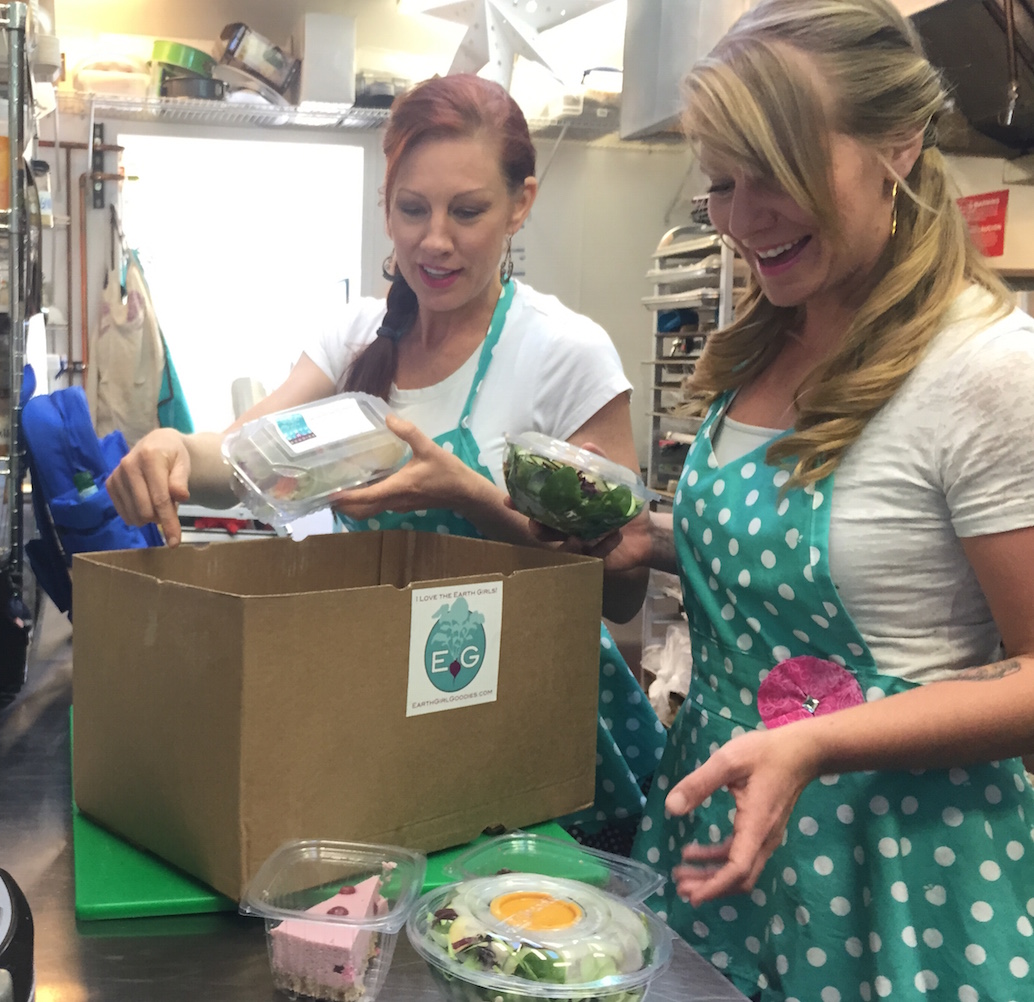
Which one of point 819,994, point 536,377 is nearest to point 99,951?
point 819,994

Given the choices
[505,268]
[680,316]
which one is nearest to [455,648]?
[505,268]

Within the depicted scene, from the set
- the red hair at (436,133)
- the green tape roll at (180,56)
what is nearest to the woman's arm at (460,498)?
the red hair at (436,133)

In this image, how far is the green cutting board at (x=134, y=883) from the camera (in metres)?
0.75

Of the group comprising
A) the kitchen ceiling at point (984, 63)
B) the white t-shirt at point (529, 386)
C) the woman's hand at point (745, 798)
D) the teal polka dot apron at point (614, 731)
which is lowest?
the teal polka dot apron at point (614, 731)

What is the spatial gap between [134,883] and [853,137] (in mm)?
833

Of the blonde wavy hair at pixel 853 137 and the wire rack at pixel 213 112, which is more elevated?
the wire rack at pixel 213 112

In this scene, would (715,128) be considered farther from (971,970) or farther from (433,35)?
(433,35)

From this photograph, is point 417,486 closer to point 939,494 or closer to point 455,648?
point 455,648

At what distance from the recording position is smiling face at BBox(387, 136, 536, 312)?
4.14 feet

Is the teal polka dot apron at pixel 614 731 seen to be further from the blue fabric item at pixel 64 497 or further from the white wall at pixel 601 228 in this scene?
the white wall at pixel 601 228

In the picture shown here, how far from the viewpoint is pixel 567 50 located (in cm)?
410

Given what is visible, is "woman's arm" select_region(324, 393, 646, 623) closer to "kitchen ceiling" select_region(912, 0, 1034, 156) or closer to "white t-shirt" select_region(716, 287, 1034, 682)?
"white t-shirt" select_region(716, 287, 1034, 682)

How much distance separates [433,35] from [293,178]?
2.51 ft

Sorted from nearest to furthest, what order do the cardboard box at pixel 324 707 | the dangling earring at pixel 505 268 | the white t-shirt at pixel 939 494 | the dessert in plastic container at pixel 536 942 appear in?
1. the dessert in plastic container at pixel 536 942
2. the cardboard box at pixel 324 707
3. the white t-shirt at pixel 939 494
4. the dangling earring at pixel 505 268
